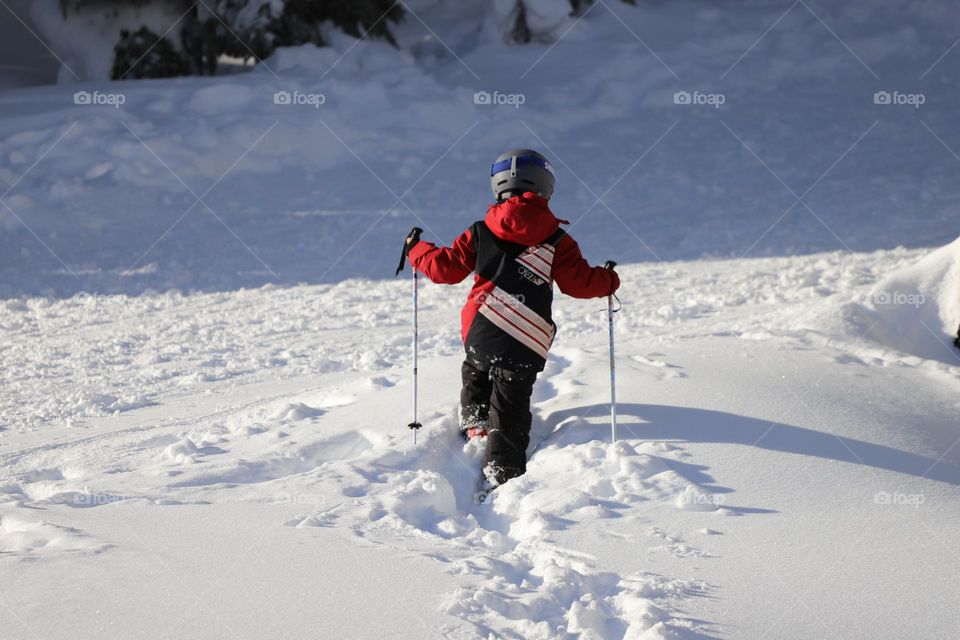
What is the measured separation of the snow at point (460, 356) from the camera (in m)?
3.11

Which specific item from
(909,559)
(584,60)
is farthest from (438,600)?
(584,60)

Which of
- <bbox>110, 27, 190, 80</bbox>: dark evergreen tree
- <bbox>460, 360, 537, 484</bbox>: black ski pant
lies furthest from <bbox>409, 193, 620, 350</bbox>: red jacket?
<bbox>110, 27, 190, 80</bbox>: dark evergreen tree

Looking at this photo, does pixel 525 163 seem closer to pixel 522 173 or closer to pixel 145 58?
pixel 522 173

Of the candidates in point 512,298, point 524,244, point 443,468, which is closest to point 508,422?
point 443,468

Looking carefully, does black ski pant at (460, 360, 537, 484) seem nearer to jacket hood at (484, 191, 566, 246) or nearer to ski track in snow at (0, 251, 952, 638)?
ski track in snow at (0, 251, 952, 638)

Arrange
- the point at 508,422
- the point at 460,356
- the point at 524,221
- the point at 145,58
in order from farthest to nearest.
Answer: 1. the point at 145,58
2. the point at 460,356
3. the point at 508,422
4. the point at 524,221

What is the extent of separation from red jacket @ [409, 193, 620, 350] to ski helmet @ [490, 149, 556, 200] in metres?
0.05

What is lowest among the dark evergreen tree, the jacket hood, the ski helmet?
the jacket hood

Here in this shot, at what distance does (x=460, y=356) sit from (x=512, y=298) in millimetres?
1339

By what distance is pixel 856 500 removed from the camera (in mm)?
3729

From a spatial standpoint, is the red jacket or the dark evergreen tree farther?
the dark evergreen tree

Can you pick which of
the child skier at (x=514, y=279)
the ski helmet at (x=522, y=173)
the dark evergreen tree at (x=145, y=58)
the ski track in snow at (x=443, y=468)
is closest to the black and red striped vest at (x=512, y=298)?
the child skier at (x=514, y=279)

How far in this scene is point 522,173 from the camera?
4.41 meters

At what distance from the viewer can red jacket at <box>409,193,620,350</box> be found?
14.4ft
